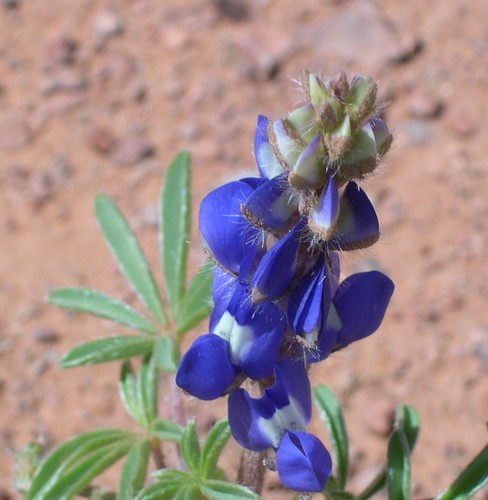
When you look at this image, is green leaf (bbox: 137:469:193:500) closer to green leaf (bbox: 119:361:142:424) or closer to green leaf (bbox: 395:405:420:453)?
green leaf (bbox: 119:361:142:424)

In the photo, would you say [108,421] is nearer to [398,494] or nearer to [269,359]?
[398,494]

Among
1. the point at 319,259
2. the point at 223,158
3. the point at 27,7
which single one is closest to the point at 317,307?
the point at 319,259

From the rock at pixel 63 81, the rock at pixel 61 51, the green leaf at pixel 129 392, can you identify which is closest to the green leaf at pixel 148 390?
the green leaf at pixel 129 392

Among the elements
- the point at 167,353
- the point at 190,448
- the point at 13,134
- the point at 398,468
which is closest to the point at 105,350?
the point at 167,353

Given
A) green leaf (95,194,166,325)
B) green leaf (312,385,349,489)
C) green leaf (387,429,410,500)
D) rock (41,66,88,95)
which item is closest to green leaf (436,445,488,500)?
green leaf (387,429,410,500)

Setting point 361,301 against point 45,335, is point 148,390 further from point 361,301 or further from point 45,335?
point 45,335

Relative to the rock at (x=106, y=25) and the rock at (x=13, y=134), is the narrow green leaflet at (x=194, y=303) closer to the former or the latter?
the rock at (x=13, y=134)
